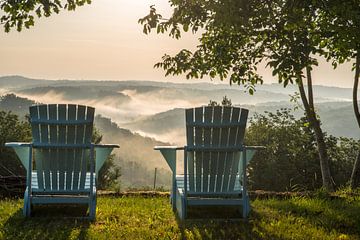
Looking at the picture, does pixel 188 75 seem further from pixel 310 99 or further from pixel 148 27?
pixel 310 99

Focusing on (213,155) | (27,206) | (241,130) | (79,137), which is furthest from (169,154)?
(27,206)

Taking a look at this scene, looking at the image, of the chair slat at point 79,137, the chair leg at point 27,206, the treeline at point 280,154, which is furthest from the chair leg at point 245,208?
the treeline at point 280,154

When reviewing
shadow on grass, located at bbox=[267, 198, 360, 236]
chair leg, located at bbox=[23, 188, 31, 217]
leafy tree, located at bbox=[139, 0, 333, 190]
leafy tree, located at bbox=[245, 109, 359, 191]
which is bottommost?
leafy tree, located at bbox=[245, 109, 359, 191]

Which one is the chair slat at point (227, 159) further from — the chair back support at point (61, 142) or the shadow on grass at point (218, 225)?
the chair back support at point (61, 142)

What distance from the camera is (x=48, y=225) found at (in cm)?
499

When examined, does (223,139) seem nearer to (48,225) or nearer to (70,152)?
(70,152)

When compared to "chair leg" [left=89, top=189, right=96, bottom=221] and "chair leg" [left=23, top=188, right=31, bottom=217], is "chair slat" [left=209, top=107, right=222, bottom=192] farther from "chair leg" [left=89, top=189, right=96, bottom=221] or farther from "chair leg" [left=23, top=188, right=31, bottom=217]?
"chair leg" [left=23, top=188, right=31, bottom=217]

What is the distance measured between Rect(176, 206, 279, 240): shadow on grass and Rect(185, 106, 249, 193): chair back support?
41 cm

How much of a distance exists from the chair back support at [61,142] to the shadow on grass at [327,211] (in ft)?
8.86

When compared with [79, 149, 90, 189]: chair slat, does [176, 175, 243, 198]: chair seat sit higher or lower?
lower

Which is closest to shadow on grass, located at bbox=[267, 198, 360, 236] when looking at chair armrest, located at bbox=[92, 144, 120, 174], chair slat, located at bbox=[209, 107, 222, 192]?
chair slat, located at bbox=[209, 107, 222, 192]

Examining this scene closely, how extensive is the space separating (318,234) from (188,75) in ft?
19.8

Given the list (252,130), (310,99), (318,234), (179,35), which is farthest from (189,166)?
(252,130)

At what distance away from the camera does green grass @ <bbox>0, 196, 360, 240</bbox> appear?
463cm
